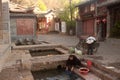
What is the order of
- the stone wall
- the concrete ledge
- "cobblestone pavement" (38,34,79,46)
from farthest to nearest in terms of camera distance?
the stone wall < "cobblestone pavement" (38,34,79,46) < the concrete ledge

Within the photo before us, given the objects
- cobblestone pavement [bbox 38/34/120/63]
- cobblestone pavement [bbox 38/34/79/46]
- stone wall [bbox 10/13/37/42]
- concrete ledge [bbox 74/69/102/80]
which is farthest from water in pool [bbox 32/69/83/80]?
stone wall [bbox 10/13/37/42]

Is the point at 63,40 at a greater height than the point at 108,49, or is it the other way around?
the point at 63,40

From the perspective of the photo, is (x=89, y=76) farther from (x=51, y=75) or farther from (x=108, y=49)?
(x=108, y=49)

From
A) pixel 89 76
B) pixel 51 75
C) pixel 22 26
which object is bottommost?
pixel 51 75

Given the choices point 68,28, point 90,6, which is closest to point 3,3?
point 90,6

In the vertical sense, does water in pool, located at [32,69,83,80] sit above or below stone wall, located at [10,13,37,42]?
below

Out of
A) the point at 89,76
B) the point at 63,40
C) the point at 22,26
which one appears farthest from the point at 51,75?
the point at 63,40

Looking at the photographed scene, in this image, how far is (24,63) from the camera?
10.4 meters

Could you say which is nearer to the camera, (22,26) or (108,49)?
(108,49)

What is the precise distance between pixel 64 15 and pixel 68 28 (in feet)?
9.52

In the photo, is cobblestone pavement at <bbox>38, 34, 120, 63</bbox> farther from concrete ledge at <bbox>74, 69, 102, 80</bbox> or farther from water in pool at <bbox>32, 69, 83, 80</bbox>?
water in pool at <bbox>32, 69, 83, 80</bbox>

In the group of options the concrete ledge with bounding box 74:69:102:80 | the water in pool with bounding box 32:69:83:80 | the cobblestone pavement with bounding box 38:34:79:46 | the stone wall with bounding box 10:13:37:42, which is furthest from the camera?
the stone wall with bounding box 10:13:37:42

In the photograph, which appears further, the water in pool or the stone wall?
the stone wall

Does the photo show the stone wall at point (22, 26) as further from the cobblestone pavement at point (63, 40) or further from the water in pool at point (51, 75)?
the water in pool at point (51, 75)
